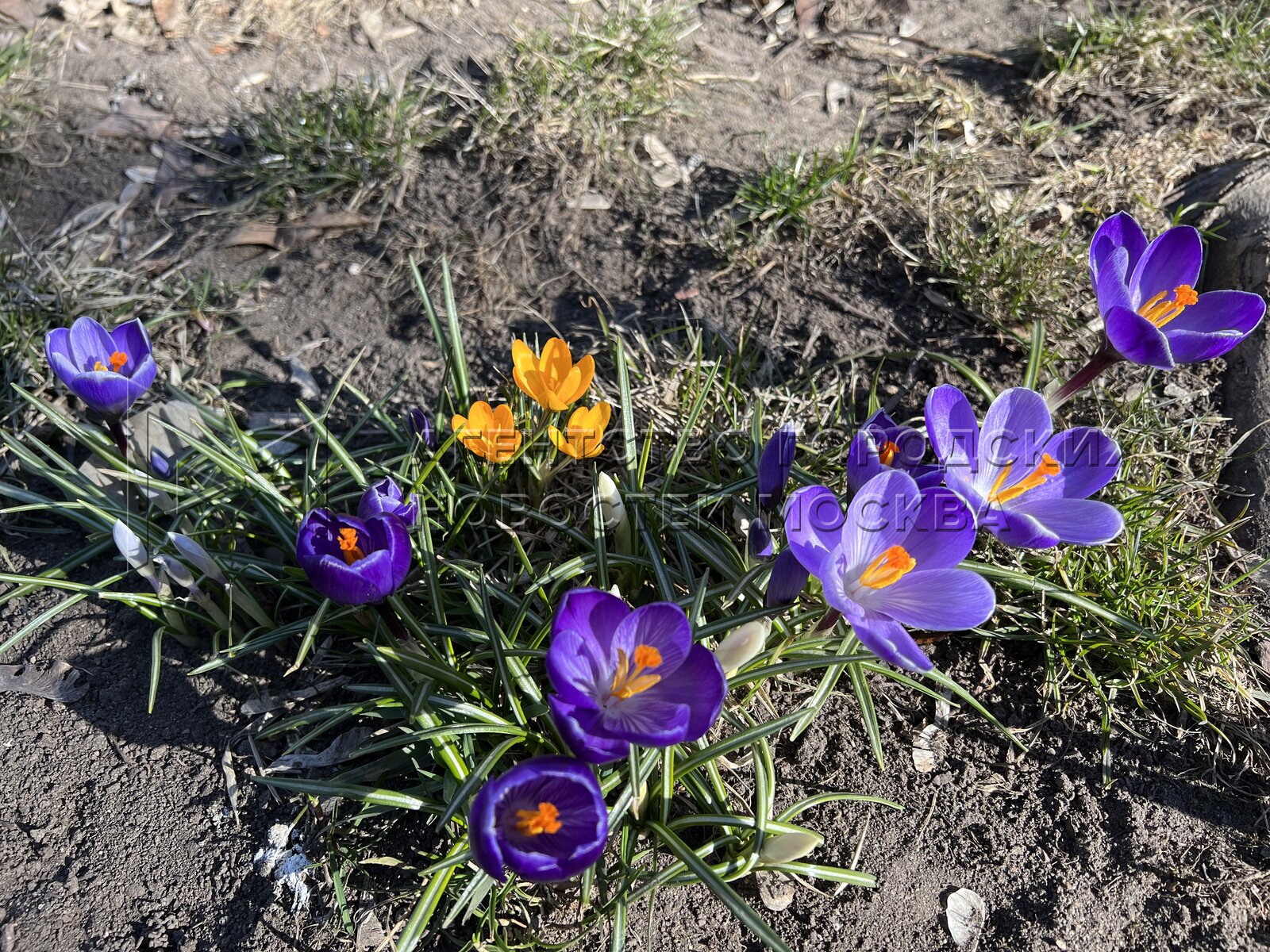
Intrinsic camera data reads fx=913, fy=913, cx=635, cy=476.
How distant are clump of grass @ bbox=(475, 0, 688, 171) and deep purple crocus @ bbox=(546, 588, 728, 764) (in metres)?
1.98

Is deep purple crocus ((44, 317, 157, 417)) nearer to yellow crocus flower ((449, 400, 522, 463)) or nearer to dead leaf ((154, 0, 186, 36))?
yellow crocus flower ((449, 400, 522, 463))

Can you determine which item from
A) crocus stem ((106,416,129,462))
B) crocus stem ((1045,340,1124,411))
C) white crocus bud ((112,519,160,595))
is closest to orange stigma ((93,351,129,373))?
crocus stem ((106,416,129,462))

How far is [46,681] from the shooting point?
1996 millimetres

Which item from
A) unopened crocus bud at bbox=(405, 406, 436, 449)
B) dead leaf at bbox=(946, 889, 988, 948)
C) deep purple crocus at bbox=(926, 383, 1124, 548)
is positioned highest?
deep purple crocus at bbox=(926, 383, 1124, 548)

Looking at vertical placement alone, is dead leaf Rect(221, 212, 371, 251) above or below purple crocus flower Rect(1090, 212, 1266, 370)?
below

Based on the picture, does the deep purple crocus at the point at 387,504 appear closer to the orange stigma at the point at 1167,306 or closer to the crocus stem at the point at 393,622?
the crocus stem at the point at 393,622

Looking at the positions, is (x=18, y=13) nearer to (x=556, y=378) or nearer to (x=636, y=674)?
Answer: (x=556, y=378)

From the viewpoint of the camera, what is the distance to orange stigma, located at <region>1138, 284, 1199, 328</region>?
1.83 meters

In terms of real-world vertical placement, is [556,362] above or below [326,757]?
above

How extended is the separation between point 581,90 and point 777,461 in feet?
6.05

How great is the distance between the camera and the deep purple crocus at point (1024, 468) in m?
1.58

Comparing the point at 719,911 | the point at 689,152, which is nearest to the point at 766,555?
the point at 719,911

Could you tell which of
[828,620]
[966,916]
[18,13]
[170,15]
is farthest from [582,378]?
[18,13]

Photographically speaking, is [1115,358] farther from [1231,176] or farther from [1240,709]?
[1231,176]
